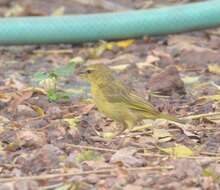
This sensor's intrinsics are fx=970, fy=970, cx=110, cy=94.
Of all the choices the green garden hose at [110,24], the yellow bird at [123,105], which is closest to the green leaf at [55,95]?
the yellow bird at [123,105]

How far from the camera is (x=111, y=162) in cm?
596

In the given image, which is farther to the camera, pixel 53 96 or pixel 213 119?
pixel 53 96

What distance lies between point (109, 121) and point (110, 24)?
3.04 metres

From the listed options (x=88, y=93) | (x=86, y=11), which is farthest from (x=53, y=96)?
(x=86, y=11)

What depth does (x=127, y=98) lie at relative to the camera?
22.9ft

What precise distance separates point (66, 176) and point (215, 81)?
332cm

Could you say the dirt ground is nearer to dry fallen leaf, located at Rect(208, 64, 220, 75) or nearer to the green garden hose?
dry fallen leaf, located at Rect(208, 64, 220, 75)

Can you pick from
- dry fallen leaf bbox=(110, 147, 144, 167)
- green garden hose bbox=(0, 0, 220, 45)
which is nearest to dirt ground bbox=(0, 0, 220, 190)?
dry fallen leaf bbox=(110, 147, 144, 167)

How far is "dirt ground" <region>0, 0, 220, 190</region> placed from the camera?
568 centimetres

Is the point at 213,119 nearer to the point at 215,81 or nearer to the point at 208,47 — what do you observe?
the point at 215,81

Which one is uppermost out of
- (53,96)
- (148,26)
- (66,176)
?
(148,26)

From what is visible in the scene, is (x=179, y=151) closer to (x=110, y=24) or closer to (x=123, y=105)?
(x=123, y=105)

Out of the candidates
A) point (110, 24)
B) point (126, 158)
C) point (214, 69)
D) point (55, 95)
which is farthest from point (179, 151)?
point (110, 24)

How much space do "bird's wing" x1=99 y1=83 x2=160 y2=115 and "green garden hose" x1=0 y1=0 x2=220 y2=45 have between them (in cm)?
318
